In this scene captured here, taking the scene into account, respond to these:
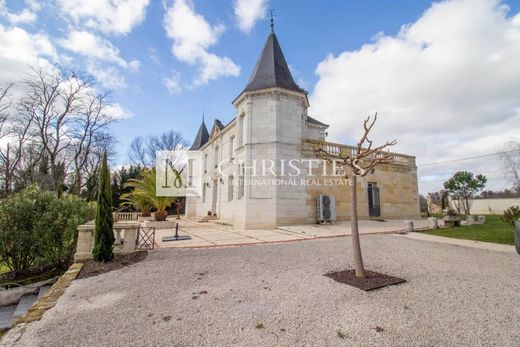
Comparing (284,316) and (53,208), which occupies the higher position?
(53,208)

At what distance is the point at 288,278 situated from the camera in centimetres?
415

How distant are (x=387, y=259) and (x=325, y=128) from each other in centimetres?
1213

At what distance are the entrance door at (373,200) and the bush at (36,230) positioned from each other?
1402 centimetres

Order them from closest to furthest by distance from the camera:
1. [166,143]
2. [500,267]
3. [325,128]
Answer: [500,267], [325,128], [166,143]

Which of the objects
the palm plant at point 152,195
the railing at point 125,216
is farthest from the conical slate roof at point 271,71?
the railing at point 125,216

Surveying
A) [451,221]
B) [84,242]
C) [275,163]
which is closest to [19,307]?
[84,242]

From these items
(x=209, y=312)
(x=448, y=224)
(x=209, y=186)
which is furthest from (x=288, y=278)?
(x=209, y=186)

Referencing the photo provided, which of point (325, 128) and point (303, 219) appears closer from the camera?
point (303, 219)

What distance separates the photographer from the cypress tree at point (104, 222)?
17.2 ft

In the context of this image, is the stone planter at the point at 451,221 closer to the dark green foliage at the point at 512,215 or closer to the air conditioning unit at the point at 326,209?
the dark green foliage at the point at 512,215

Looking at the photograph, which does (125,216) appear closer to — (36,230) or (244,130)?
(244,130)

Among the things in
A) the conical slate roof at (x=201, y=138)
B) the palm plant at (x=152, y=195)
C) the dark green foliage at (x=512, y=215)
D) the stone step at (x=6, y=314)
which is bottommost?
the stone step at (x=6, y=314)

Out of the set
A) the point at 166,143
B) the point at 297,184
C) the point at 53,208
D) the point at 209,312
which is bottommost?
the point at 209,312

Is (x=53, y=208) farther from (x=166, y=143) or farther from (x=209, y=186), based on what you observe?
(x=166, y=143)
